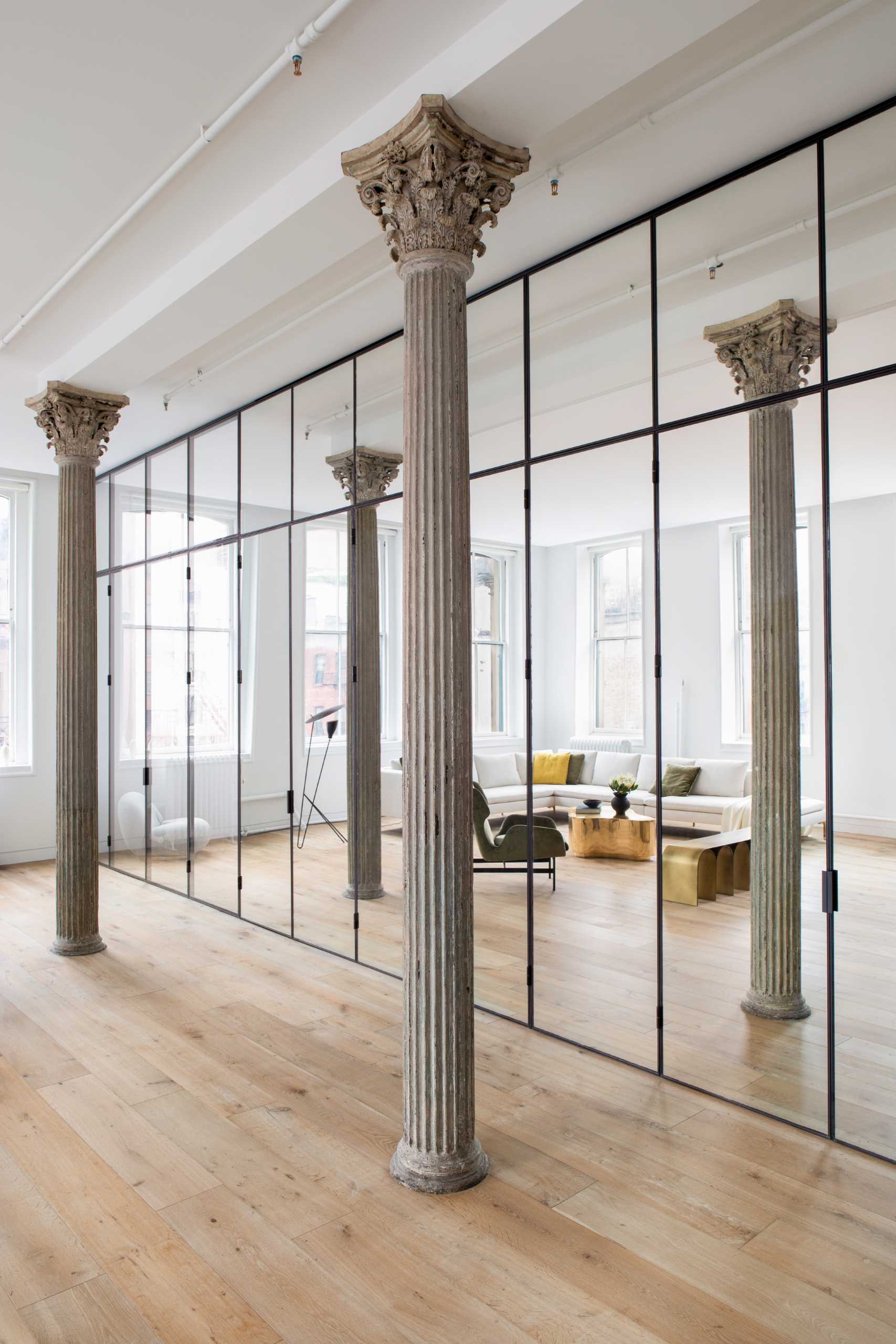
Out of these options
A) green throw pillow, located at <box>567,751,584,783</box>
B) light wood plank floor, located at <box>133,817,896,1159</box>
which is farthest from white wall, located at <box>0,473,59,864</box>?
green throw pillow, located at <box>567,751,584,783</box>

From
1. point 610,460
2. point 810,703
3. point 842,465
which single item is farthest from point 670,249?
point 810,703

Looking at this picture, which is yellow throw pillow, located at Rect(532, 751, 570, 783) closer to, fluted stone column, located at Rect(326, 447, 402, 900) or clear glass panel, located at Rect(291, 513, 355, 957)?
fluted stone column, located at Rect(326, 447, 402, 900)

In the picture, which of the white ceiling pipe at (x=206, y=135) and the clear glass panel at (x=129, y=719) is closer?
the white ceiling pipe at (x=206, y=135)

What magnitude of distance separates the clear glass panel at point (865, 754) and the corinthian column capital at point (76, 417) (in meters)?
4.35

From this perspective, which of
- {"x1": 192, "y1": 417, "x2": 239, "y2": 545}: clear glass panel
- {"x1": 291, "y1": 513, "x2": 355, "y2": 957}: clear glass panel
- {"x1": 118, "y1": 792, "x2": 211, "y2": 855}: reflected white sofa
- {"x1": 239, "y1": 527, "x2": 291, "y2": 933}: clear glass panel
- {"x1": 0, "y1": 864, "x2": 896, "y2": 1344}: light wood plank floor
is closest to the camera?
{"x1": 0, "y1": 864, "x2": 896, "y2": 1344}: light wood plank floor

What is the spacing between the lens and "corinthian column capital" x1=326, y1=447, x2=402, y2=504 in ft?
15.7

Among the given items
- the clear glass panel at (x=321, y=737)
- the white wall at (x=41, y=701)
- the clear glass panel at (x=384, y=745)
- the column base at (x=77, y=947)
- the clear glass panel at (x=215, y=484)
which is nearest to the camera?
the clear glass panel at (x=384, y=745)

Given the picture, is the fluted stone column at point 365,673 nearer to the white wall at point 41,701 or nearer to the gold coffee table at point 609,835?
the gold coffee table at point 609,835

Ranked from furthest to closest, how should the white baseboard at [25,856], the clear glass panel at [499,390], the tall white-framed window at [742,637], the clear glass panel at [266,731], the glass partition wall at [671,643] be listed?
1. the white baseboard at [25,856]
2. the clear glass panel at [266,731]
3. the clear glass panel at [499,390]
4. the tall white-framed window at [742,637]
5. the glass partition wall at [671,643]

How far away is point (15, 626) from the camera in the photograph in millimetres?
7984

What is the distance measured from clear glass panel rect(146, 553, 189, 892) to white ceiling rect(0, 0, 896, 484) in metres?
2.22

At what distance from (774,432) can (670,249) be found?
933 millimetres

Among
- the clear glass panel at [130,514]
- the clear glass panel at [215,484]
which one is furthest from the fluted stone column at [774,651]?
the clear glass panel at [130,514]

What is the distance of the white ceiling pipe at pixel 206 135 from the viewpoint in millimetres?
2621
